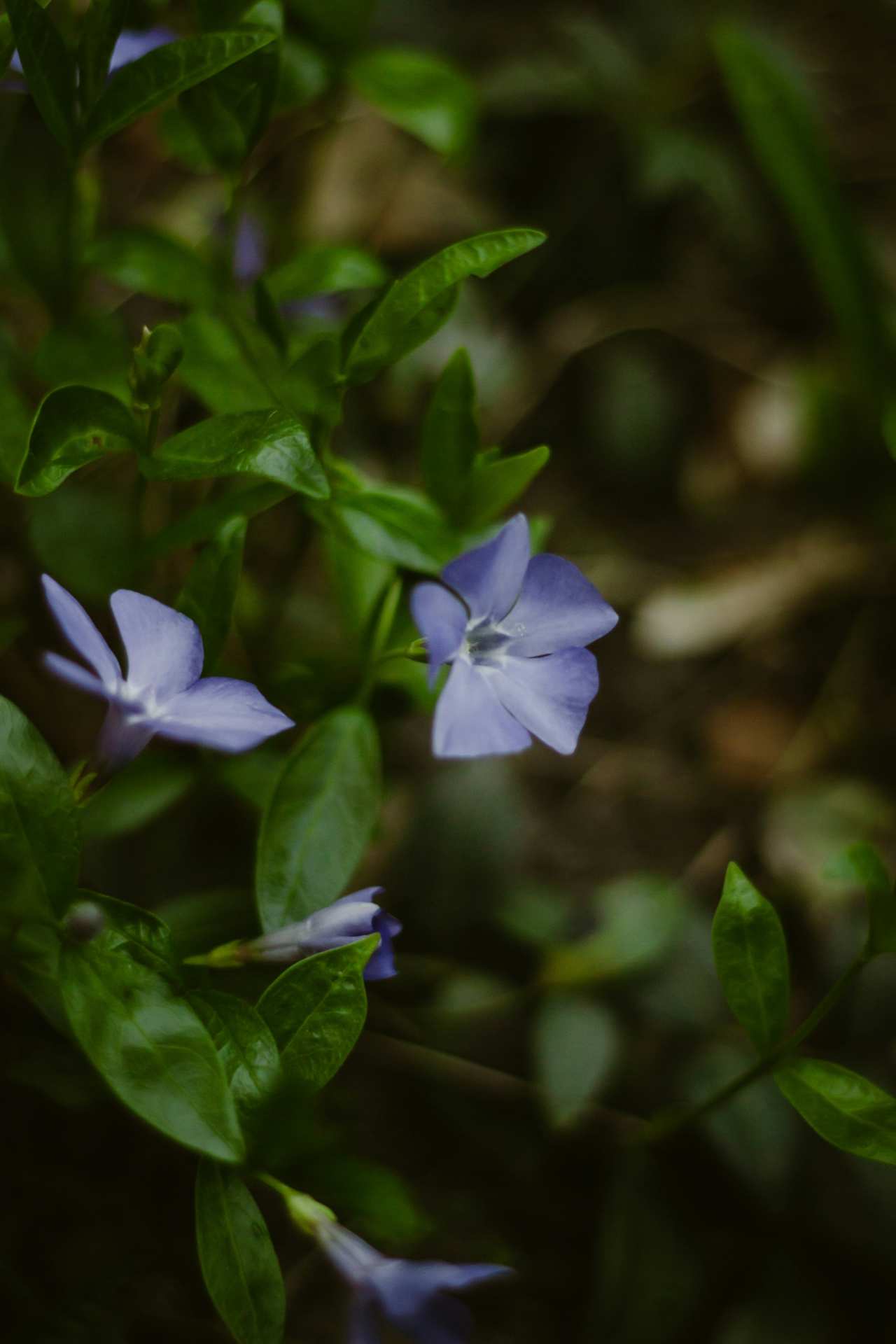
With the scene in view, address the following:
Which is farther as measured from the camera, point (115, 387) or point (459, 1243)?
point (459, 1243)

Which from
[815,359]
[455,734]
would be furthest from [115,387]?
[815,359]

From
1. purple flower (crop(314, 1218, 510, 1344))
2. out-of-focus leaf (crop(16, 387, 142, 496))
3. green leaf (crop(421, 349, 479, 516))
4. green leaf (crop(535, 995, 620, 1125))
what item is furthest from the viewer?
green leaf (crop(535, 995, 620, 1125))

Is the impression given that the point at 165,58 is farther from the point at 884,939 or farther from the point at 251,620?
the point at 884,939

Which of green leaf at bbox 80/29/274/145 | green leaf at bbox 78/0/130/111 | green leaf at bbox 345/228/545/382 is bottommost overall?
green leaf at bbox 345/228/545/382

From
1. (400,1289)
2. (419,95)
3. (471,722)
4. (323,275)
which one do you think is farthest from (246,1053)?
(419,95)

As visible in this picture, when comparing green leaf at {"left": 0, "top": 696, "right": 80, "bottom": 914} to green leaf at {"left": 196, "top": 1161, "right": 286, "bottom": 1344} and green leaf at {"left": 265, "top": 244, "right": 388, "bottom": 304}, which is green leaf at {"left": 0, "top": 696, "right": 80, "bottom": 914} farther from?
green leaf at {"left": 265, "top": 244, "right": 388, "bottom": 304}

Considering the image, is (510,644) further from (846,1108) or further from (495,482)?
(846,1108)

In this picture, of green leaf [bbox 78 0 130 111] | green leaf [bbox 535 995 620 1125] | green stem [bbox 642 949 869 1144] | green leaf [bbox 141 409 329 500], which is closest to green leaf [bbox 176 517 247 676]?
green leaf [bbox 141 409 329 500]
